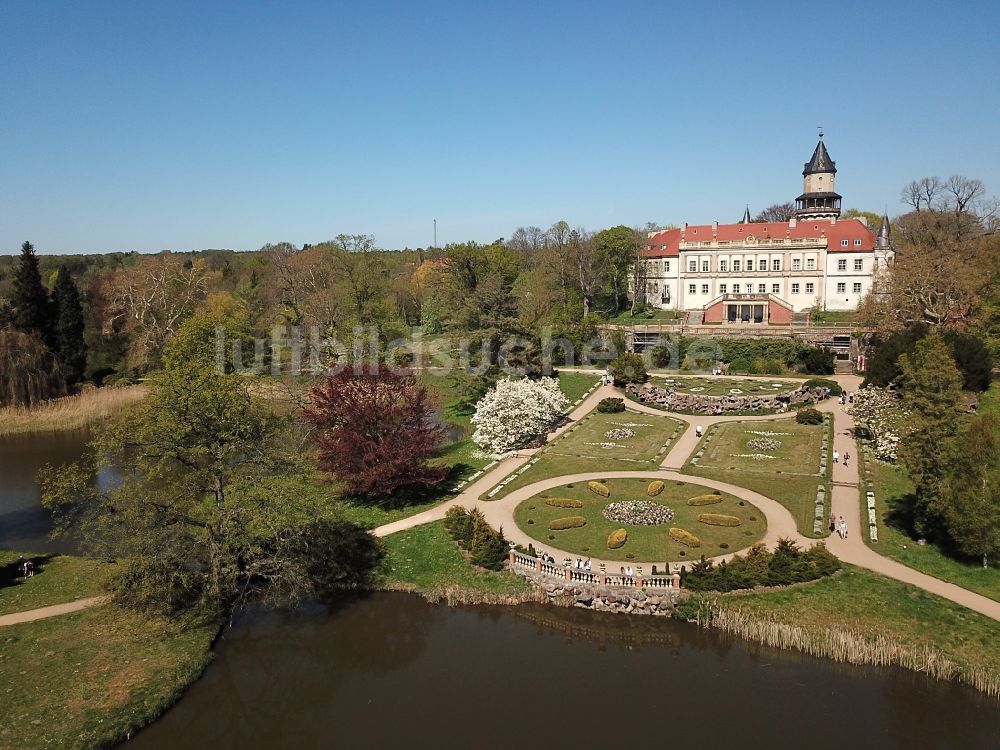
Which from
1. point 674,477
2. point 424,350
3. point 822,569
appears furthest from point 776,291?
point 822,569

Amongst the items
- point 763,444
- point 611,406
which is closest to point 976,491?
point 763,444

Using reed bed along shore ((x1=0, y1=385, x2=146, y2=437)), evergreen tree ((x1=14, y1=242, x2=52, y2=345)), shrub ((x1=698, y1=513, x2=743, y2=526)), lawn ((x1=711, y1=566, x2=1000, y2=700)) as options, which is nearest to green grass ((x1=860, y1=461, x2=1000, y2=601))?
lawn ((x1=711, y1=566, x2=1000, y2=700))

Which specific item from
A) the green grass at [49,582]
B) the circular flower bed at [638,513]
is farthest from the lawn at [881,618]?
the green grass at [49,582]

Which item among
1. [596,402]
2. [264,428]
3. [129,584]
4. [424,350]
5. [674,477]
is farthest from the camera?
[424,350]

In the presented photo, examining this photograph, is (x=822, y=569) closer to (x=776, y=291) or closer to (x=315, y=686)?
(x=315, y=686)

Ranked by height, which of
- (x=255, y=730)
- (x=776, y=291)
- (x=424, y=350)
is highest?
(x=776, y=291)

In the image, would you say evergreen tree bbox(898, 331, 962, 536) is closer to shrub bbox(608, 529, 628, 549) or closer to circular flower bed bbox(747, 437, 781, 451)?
shrub bbox(608, 529, 628, 549)
